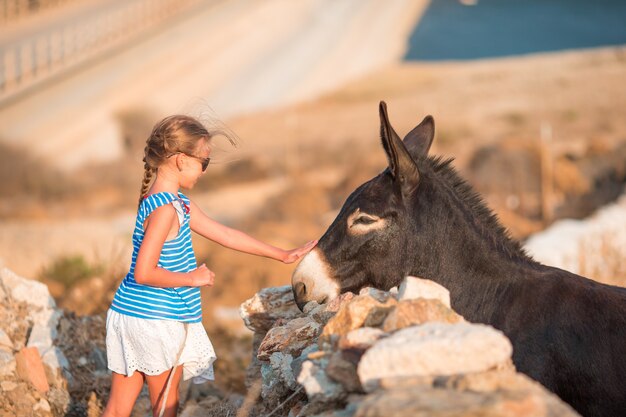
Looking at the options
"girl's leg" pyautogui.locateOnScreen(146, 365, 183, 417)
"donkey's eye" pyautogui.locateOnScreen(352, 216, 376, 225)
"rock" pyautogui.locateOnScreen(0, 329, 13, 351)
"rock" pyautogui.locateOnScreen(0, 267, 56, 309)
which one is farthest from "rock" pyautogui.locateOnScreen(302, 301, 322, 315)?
"rock" pyautogui.locateOnScreen(0, 267, 56, 309)

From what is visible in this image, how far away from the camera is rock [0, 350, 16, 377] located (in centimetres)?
579

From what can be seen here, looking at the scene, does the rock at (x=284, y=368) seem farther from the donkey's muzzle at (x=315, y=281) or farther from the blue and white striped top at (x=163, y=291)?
the blue and white striped top at (x=163, y=291)

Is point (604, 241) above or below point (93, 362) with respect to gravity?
below

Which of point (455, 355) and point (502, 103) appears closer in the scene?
point (455, 355)

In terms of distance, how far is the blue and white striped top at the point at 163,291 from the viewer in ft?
15.4

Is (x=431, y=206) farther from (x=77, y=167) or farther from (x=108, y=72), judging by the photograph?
(x=108, y=72)

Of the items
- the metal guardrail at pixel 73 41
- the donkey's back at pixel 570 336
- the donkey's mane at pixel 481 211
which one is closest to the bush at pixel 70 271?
the donkey's mane at pixel 481 211

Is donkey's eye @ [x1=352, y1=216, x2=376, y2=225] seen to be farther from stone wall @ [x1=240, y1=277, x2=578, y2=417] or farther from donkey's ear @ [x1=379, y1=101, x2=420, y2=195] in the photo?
stone wall @ [x1=240, y1=277, x2=578, y2=417]

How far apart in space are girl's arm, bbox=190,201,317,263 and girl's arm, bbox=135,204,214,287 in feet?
1.56

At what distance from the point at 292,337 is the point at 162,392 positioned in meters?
0.77

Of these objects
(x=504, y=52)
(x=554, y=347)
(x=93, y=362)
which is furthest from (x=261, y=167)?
(x=504, y=52)

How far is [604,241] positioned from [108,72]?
3271cm

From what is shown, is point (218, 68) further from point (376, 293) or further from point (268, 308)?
point (376, 293)

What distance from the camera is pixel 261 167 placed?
3055cm
